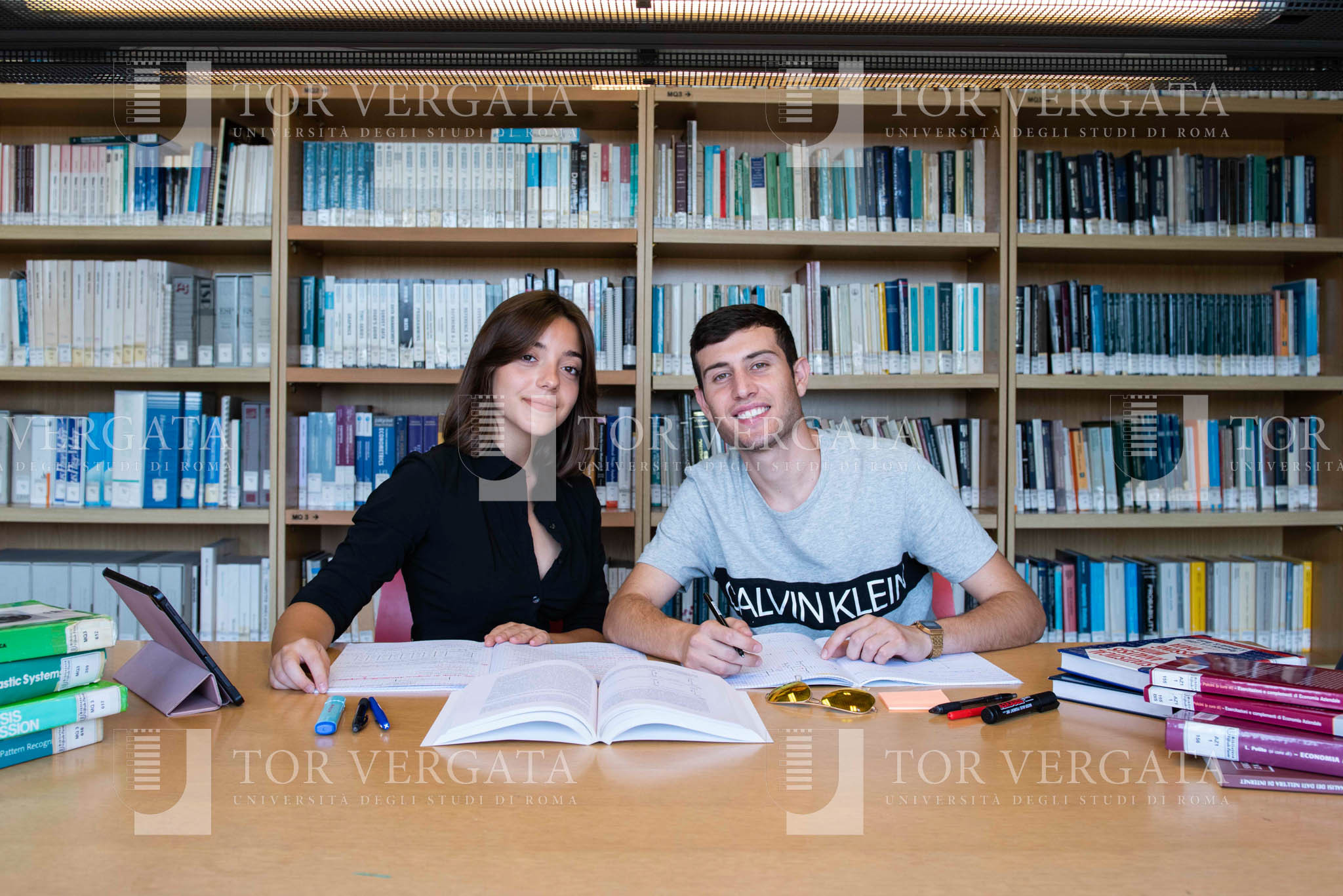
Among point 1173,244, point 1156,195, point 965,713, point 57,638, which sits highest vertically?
point 1156,195

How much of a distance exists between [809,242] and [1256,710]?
1.74 m

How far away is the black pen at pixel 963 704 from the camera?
105 centimetres

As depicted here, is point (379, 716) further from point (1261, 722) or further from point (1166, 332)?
point (1166, 332)

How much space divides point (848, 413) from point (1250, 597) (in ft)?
4.41

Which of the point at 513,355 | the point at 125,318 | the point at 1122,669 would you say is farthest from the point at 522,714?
the point at 125,318

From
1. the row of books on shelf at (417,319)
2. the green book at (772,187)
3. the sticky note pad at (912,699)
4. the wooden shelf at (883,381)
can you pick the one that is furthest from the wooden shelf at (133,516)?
the sticky note pad at (912,699)

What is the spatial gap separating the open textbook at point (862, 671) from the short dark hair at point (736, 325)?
25.2 inches

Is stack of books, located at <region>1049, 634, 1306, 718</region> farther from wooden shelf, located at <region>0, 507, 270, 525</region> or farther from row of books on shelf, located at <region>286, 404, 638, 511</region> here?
wooden shelf, located at <region>0, 507, 270, 525</region>

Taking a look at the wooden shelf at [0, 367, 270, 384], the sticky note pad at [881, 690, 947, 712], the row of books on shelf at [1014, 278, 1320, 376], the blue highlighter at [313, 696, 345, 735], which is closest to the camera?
the blue highlighter at [313, 696, 345, 735]

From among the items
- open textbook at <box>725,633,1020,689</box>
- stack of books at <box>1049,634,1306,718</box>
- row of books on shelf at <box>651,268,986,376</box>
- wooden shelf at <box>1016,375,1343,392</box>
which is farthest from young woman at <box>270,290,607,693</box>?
wooden shelf at <box>1016,375,1343,392</box>

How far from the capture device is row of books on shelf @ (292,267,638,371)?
2438 mm

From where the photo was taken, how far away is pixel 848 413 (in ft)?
9.01

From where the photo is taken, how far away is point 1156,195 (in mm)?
2477

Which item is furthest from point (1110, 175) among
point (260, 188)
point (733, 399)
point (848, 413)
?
point (260, 188)
